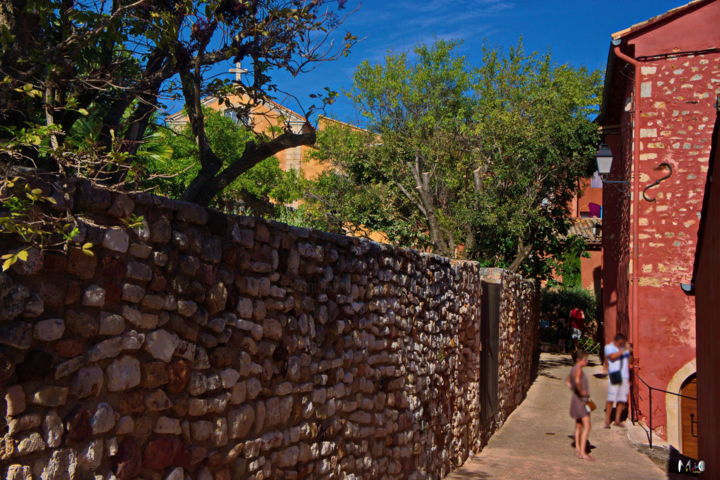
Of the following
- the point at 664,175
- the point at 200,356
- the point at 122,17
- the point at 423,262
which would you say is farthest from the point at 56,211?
the point at 664,175

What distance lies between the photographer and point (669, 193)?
1217 cm

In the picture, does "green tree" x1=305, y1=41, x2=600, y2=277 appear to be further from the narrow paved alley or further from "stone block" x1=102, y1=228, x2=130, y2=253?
"stone block" x1=102, y1=228, x2=130, y2=253

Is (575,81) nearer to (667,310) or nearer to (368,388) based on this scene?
(667,310)

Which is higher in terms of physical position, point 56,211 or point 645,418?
point 56,211

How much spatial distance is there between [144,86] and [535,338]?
1478cm

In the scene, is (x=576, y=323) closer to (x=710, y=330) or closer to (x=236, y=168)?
(x=710, y=330)

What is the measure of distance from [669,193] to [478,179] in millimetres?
7102

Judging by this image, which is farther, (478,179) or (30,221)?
(478,179)

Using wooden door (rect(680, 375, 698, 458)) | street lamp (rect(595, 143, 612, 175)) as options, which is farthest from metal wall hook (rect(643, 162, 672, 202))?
wooden door (rect(680, 375, 698, 458))

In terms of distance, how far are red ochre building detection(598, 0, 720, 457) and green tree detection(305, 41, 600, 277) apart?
5.44 m

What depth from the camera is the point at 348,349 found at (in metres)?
5.30

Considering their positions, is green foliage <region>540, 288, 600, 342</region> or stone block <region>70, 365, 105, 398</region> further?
green foliage <region>540, 288, 600, 342</region>

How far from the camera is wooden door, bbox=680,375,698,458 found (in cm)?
1198

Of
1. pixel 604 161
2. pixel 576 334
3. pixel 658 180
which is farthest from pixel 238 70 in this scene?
pixel 576 334
